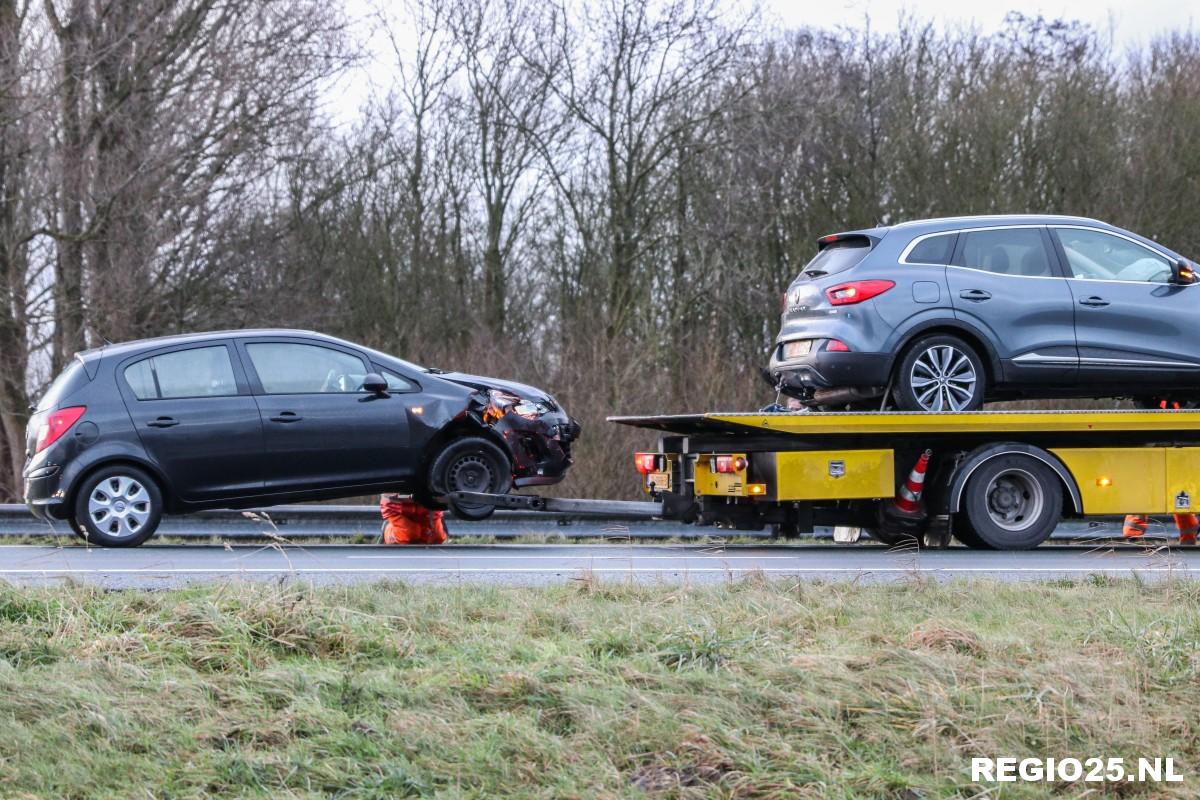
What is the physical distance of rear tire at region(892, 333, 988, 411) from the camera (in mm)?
10773

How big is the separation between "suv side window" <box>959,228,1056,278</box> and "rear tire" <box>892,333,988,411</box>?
2.06 feet

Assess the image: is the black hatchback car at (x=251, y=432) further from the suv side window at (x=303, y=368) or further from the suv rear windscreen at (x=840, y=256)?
the suv rear windscreen at (x=840, y=256)

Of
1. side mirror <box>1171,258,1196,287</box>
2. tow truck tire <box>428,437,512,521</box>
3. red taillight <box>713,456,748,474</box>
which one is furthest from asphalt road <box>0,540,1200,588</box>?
side mirror <box>1171,258,1196,287</box>

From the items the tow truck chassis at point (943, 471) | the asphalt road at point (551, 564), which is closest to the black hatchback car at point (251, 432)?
the asphalt road at point (551, 564)

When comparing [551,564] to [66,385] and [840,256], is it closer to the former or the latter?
[840,256]

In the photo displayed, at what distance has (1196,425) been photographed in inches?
441

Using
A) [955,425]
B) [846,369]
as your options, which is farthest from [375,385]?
[955,425]

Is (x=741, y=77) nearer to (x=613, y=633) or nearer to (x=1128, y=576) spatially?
(x=1128, y=576)

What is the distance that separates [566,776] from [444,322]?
24.7 metres

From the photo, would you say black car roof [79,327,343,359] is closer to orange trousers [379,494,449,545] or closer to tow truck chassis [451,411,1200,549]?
orange trousers [379,494,449,545]

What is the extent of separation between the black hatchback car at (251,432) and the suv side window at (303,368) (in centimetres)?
1

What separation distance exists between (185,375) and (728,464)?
14.2 ft

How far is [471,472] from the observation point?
1202 centimetres

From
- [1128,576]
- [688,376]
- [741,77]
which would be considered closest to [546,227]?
[741,77]
